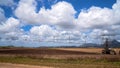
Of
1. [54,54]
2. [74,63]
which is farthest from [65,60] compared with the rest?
[54,54]

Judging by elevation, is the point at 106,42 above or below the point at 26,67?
above

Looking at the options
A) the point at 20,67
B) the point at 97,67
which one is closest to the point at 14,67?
the point at 20,67

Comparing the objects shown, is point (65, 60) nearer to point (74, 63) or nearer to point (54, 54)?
point (74, 63)

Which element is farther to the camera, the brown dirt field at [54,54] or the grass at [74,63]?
the brown dirt field at [54,54]

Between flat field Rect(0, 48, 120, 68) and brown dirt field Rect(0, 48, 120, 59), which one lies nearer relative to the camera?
flat field Rect(0, 48, 120, 68)

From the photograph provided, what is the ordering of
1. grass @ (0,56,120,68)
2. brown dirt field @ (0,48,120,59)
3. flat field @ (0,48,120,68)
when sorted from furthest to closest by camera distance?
brown dirt field @ (0,48,120,59), flat field @ (0,48,120,68), grass @ (0,56,120,68)

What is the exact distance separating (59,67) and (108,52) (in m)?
36.4

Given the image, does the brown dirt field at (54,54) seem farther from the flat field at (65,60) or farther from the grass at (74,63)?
the grass at (74,63)

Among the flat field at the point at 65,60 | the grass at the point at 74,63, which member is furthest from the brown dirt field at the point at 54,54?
the grass at the point at 74,63

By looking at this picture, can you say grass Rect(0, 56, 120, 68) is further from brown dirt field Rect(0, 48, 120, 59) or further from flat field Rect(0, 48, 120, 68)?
brown dirt field Rect(0, 48, 120, 59)

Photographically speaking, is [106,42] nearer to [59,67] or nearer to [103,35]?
[103,35]

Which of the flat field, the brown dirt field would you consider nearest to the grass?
the flat field

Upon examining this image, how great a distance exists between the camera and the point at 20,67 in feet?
102

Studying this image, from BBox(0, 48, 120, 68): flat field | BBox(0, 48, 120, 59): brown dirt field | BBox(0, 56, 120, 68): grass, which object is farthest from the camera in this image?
BBox(0, 48, 120, 59): brown dirt field
